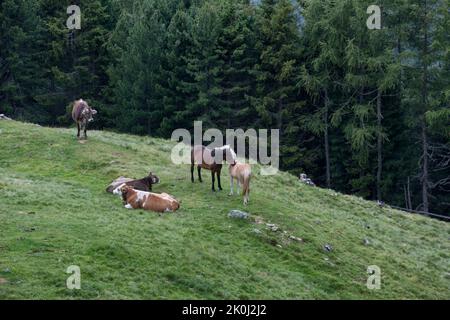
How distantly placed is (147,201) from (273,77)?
31.6m

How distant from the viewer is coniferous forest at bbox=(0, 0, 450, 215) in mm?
45250

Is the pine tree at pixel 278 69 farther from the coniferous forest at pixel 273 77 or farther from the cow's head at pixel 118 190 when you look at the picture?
the cow's head at pixel 118 190

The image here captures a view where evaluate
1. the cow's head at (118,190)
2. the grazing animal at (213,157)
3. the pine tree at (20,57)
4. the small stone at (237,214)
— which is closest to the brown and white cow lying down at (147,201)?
the cow's head at (118,190)

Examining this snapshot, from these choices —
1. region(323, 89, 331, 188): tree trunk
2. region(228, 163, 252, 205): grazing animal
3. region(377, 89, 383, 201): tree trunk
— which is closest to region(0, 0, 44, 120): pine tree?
region(323, 89, 331, 188): tree trunk

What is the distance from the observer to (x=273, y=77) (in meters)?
49.7

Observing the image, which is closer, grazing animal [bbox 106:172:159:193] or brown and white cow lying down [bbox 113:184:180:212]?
brown and white cow lying down [bbox 113:184:180:212]

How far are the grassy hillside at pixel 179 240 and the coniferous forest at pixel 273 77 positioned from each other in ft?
61.1

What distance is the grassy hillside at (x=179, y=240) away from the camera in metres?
14.4

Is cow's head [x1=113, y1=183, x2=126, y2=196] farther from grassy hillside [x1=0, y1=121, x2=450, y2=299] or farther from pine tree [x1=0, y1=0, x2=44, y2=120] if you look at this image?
pine tree [x1=0, y1=0, x2=44, y2=120]

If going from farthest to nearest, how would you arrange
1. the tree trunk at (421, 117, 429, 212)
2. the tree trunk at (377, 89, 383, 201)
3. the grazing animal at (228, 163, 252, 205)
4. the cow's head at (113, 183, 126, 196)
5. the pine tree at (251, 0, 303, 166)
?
the pine tree at (251, 0, 303, 166) → the tree trunk at (377, 89, 383, 201) → the tree trunk at (421, 117, 429, 212) → the cow's head at (113, 183, 126, 196) → the grazing animal at (228, 163, 252, 205)

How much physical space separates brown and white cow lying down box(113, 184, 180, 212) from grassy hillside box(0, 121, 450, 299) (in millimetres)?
Answer: 428

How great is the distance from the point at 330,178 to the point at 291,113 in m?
6.10

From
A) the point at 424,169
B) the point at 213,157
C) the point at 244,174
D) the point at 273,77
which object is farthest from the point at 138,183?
the point at 273,77

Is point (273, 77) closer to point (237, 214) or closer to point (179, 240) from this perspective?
point (237, 214)
